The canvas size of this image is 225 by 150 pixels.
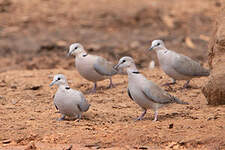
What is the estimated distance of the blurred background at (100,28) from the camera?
50.7ft

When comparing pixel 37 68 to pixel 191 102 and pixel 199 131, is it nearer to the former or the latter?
pixel 191 102

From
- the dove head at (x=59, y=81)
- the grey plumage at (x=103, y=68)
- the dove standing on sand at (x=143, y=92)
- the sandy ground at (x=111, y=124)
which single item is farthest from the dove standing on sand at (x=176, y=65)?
the dove head at (x=59, y=81)

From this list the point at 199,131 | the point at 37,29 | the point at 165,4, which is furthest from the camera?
the point at 165,4

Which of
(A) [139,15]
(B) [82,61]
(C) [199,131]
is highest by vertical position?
(A) [139,15]

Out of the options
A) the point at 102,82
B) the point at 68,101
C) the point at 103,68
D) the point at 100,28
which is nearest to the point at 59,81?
the point at 68,101

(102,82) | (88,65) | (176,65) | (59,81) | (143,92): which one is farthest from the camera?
(102,82)

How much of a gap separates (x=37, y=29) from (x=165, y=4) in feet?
15.7

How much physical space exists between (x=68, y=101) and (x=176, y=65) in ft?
9.98

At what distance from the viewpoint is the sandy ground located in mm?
6984

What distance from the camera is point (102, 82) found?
39.2 ft

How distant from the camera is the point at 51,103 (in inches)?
383

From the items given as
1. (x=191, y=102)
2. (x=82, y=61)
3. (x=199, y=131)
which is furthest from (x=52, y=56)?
(x=199, y=131)

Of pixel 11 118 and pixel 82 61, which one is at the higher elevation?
pixel 82 61

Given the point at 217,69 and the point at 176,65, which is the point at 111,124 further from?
the point at 176,65
